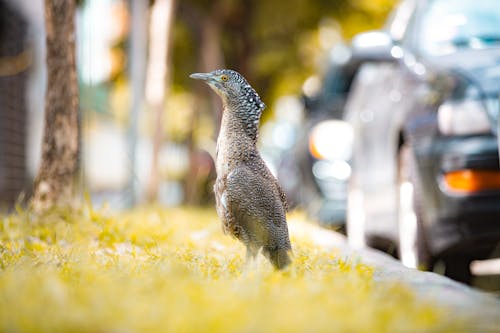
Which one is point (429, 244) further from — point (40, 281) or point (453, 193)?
point (40, 281)

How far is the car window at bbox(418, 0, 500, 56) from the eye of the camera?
6.10 meters

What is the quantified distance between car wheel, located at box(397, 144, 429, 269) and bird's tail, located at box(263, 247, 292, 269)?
179 cm

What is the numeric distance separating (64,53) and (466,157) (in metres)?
3.34

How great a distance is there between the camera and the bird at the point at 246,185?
3957mm

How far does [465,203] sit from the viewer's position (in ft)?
17.1

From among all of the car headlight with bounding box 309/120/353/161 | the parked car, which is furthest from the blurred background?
the car headlight with bounding box 309/120/353/161

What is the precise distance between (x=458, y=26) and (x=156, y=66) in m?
6.81

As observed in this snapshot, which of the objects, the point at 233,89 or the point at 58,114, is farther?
the point at 58,114

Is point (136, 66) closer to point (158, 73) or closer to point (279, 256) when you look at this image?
point (158, 73)

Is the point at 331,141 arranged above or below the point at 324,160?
above

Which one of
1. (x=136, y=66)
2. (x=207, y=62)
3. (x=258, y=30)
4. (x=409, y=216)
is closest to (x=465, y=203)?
(x=409, y=216)

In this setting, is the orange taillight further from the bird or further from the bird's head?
the bird's head

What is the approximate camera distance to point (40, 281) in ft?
11.0

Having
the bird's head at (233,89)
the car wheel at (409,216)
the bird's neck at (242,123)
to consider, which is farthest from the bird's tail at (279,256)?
the car wheel at (409,216)
